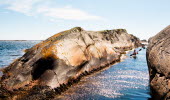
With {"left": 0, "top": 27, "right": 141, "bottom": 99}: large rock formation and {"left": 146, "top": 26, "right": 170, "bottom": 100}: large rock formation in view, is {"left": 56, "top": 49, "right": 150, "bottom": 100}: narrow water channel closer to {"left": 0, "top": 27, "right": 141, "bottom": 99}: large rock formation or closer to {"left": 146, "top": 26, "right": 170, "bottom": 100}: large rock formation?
{"left": 0, "top": 27, "right": 141, "bottom": 99}: large rock formation

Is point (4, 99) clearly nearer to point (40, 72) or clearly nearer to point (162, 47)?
point (40, 72)

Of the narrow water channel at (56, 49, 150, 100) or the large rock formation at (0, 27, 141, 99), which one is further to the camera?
the large rock formation at (0, 27, 141, 99)

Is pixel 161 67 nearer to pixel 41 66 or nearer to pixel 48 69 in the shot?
pixel 48 69

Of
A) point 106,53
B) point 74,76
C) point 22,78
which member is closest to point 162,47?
point 74,76

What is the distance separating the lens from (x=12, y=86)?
40.4ft

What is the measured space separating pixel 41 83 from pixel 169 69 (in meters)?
9.38

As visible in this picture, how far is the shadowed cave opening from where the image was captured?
1310 cm

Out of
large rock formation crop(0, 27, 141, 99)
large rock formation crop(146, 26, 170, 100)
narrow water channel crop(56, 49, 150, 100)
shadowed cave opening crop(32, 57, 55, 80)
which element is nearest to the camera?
large rock formation crop(146, 26, 170, 100)

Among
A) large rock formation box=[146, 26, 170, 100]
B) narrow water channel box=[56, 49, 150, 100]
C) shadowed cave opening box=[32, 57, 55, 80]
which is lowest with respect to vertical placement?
narrow water channel box=[56, 49, 150, 100]

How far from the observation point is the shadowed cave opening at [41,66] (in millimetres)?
13102

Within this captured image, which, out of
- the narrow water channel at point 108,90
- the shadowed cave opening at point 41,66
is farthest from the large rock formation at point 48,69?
the narrow water channel at point 108,90

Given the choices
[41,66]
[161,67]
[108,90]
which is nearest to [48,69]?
[41,66]

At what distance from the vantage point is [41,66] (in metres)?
13.4

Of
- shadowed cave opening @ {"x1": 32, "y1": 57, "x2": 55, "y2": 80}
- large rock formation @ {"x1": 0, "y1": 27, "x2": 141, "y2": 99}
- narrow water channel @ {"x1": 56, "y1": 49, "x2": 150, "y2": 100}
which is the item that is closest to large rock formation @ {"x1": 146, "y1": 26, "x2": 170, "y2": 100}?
narrow water channel @ {"x1": 56, "y1": 49, "x2": 150, "y2": 100}
